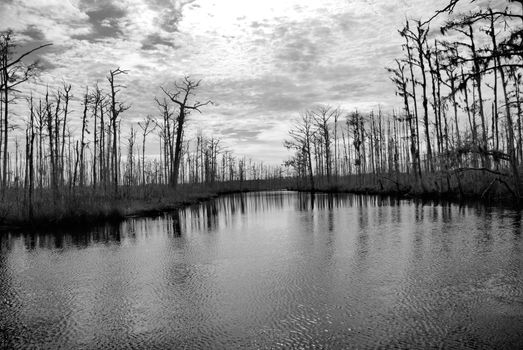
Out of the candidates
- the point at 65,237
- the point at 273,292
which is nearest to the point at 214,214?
the point at 65,237

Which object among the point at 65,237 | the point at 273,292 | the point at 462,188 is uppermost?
the point at 462,188

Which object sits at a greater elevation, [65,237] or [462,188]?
[462,188]

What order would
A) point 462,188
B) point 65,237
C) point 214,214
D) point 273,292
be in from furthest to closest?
point 462,188
point 214,214
point 65,237
point 273,292

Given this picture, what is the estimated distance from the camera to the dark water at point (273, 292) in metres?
4.01

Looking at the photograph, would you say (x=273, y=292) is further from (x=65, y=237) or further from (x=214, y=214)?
(x=214, y=214)

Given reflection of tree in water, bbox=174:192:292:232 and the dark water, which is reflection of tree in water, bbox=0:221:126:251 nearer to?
the dark water

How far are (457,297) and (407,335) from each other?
1.61 metres

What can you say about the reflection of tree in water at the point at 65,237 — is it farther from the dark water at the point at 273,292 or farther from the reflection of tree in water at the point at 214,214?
the reflection of tree in water at the point at 214,214

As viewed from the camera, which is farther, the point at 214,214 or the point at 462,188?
the point at 462,188

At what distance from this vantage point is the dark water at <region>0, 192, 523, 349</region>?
4.01 metres

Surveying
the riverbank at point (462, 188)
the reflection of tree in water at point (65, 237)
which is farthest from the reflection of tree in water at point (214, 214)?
the riverbank at point (462, 188)

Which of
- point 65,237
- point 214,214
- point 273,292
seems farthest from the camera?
point 214,214

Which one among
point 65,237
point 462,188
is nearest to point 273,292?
point 65,237

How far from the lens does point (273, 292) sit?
5.69 m
